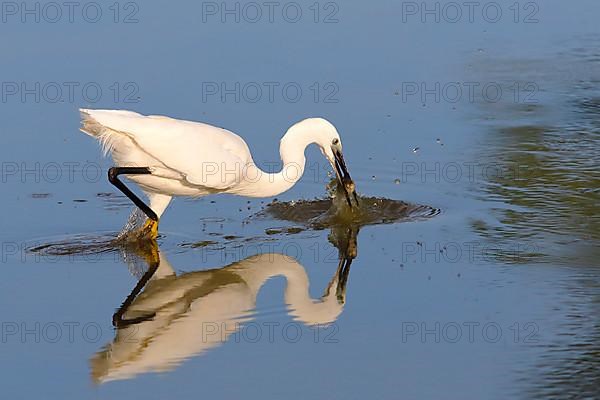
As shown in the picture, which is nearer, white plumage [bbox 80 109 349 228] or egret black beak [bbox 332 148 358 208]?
white plumage [bbox 80 109 349 228]

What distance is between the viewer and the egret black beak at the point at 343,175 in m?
9.88

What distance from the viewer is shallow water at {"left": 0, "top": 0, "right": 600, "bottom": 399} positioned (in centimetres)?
730

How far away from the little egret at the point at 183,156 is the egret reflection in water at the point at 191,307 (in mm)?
481

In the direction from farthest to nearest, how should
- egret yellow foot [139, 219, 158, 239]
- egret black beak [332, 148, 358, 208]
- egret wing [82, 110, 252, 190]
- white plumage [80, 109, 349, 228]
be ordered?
1. egret black beak [332, 148, 358, 208]
2. egret yellow foot [139, 219, 158, 239]
3. white plumage [80, 109, 349, 228]
4. egret wing [82, 110, 252, 190]

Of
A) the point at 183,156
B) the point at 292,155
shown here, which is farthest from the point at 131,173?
the point at 292,155

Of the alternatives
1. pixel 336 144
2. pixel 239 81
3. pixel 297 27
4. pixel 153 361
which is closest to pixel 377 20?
pixel 297 27

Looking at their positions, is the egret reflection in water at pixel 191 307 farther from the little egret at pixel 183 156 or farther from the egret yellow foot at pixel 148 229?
the little egret at pixel 183 156

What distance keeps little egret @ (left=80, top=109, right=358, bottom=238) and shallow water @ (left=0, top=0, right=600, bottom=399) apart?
0.38 meters

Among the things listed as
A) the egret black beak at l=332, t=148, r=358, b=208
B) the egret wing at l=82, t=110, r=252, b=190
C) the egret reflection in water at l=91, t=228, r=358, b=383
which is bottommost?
the egret reflection in water at l=91, t=228, r=358, b=383

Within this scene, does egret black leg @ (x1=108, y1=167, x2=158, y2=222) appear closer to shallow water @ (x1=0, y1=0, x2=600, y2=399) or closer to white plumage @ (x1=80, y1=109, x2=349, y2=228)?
white plumage @ (x1=80, y1=109, x2=349, y2=228)

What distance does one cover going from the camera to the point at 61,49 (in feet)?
46.6

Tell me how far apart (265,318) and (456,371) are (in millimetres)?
1417

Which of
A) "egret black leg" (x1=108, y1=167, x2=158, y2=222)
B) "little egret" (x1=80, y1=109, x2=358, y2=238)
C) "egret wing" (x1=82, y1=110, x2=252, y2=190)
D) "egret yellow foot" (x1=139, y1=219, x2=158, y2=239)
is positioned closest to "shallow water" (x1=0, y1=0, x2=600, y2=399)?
"egret yellow foot" (x1=139, y1=219, x2=158, y2=239)

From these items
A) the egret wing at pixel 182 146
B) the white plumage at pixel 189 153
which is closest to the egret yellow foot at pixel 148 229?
the white plumage at pixel 189 153
